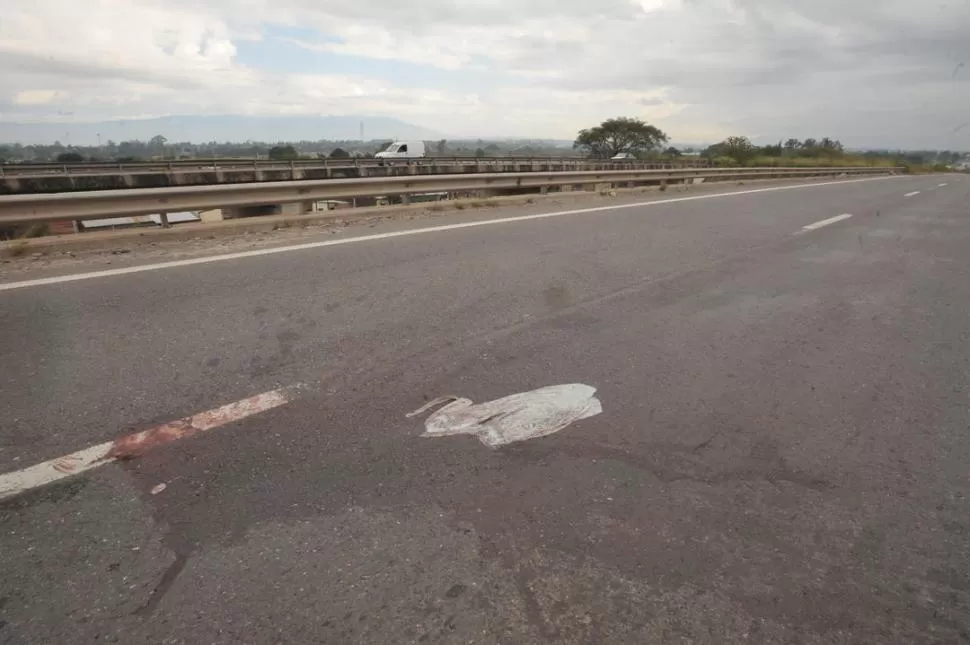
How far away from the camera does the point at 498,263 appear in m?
6.21

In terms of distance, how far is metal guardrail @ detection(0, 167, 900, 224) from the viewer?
6000 mm

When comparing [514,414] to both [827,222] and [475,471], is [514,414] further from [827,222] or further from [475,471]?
[827,222]

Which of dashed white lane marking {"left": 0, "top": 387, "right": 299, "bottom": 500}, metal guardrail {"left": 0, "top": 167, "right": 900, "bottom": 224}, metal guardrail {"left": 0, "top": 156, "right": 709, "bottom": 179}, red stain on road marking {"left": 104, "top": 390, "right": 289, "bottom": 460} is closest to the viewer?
dashed white lane marking {"left": 0, "top": 387, "right": 299, "bottom": 500}

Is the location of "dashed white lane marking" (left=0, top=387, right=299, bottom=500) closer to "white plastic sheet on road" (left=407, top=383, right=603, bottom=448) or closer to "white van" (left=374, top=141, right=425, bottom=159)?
"white plastic sheet on road" (left=407, top=383, right=603, bottom=448)

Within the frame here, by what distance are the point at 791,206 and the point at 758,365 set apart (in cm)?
1173

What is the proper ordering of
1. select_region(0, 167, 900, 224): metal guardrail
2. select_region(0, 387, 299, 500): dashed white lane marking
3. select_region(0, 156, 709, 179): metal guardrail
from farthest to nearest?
select_region(0, 156, 709, 179): metal guardrail → select_region(0, 167, 900, 224): metal guardrail → select_region(0, 387, 299, 500): dashed white lane marking

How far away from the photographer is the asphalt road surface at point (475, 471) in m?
1.85

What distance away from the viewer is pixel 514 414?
9.98 ft

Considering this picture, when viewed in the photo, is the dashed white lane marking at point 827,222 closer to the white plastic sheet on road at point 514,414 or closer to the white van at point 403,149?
the white plastic sheet on road at point 514,414

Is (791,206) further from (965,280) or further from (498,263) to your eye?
(498,263)

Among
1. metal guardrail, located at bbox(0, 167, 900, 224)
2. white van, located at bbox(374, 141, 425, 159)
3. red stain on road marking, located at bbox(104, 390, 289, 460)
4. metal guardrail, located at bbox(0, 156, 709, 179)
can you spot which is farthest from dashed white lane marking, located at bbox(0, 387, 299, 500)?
white van, located at bbox(374, 141, 425, 159)

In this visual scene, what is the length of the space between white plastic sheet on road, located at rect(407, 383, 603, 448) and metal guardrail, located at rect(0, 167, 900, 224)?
18.0 ft

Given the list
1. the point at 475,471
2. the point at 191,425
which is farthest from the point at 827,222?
the point at 191,425

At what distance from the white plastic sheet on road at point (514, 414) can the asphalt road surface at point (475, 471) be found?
0.25ft
